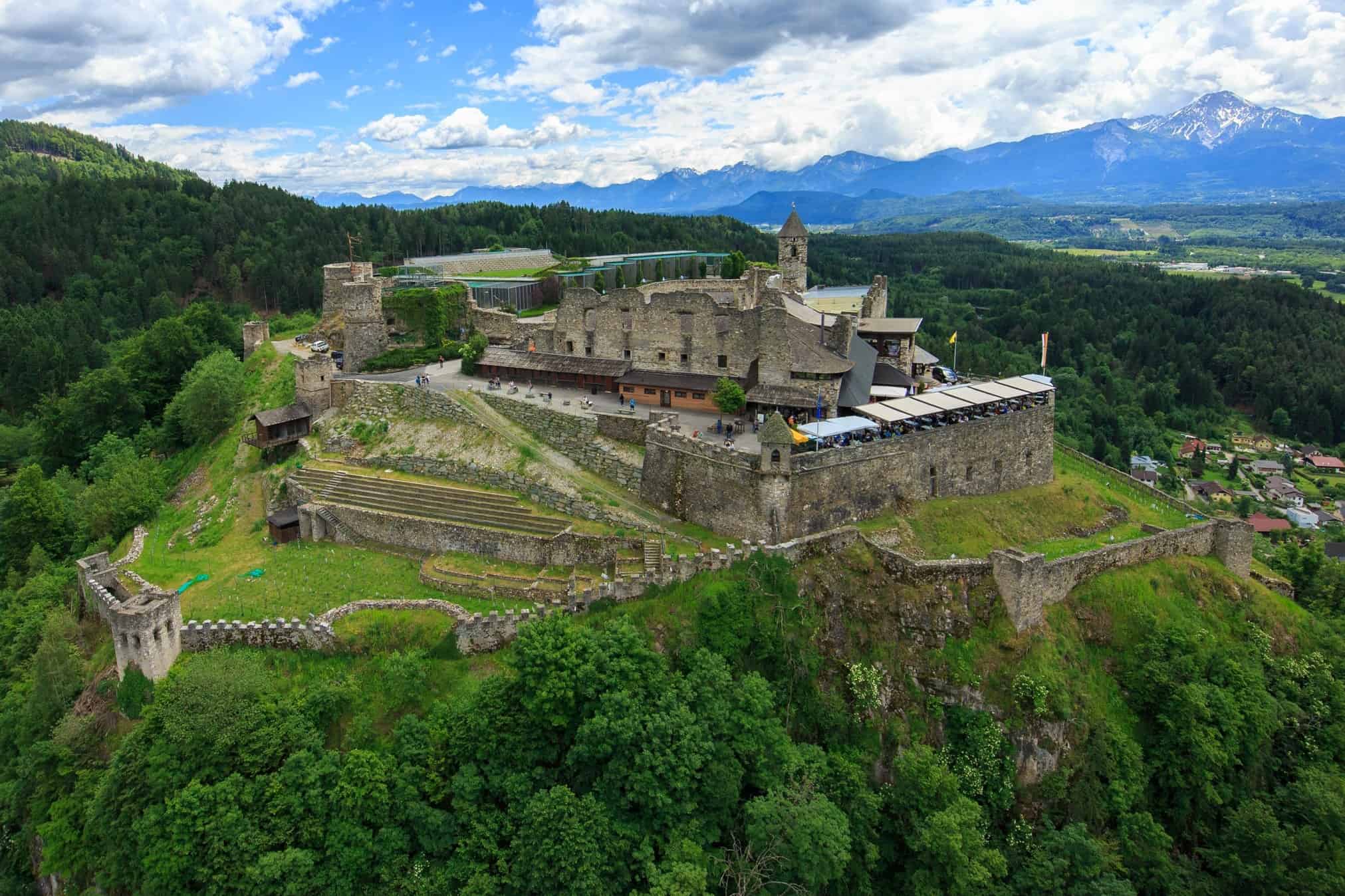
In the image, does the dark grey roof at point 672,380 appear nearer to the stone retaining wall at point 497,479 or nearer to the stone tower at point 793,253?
the stone retaining wall at point 497,479

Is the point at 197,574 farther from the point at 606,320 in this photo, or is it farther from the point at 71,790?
the point at 606,320

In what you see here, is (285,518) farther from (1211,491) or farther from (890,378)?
(1211,491)

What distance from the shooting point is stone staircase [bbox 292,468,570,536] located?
31.8 metres

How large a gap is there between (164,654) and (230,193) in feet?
342

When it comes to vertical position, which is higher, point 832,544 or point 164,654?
point 832,544

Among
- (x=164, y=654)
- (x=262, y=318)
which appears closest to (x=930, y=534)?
Answer: (x=164, y=654)

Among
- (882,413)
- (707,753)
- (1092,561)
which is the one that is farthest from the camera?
(882,413)

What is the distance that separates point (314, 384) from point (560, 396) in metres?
13.4

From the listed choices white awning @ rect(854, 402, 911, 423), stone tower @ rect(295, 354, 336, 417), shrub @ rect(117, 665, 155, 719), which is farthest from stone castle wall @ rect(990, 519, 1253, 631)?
stone tower @ rect(295, 354, 336, 417)

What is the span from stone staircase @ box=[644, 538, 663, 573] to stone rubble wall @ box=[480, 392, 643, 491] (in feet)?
13.9

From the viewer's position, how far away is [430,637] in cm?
2644

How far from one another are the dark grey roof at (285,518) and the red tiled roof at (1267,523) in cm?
6831

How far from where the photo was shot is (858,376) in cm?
3666

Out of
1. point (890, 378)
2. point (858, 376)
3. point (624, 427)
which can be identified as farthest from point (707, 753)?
point (890, 378)
